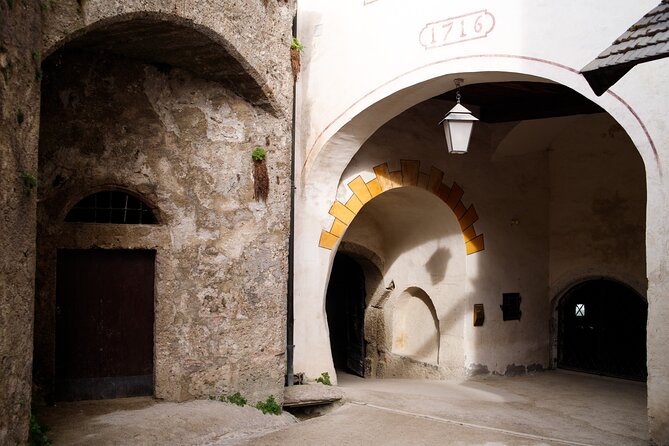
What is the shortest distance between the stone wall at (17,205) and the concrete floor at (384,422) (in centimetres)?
98

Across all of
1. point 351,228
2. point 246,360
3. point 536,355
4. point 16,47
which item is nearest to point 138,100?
point 16,47

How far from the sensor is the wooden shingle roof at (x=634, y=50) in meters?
3.66

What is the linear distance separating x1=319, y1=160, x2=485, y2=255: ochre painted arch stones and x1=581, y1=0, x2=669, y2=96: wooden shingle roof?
3.99 m

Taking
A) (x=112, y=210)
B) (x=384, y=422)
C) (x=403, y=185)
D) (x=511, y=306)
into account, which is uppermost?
(x=403, y=185)

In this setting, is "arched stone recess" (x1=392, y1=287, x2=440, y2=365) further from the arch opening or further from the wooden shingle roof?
the wooden shingle roof

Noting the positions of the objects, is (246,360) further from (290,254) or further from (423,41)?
(423,41)

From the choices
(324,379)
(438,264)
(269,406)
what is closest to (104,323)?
(269,406)

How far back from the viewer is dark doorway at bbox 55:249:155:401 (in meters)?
5.84

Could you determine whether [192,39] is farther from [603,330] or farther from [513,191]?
[603,330]

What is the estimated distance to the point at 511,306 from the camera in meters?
9.24

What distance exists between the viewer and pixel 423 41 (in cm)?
644

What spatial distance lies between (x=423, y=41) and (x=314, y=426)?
375cm

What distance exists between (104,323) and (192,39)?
265 cm

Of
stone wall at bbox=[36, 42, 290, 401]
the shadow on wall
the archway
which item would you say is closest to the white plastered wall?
the archway
